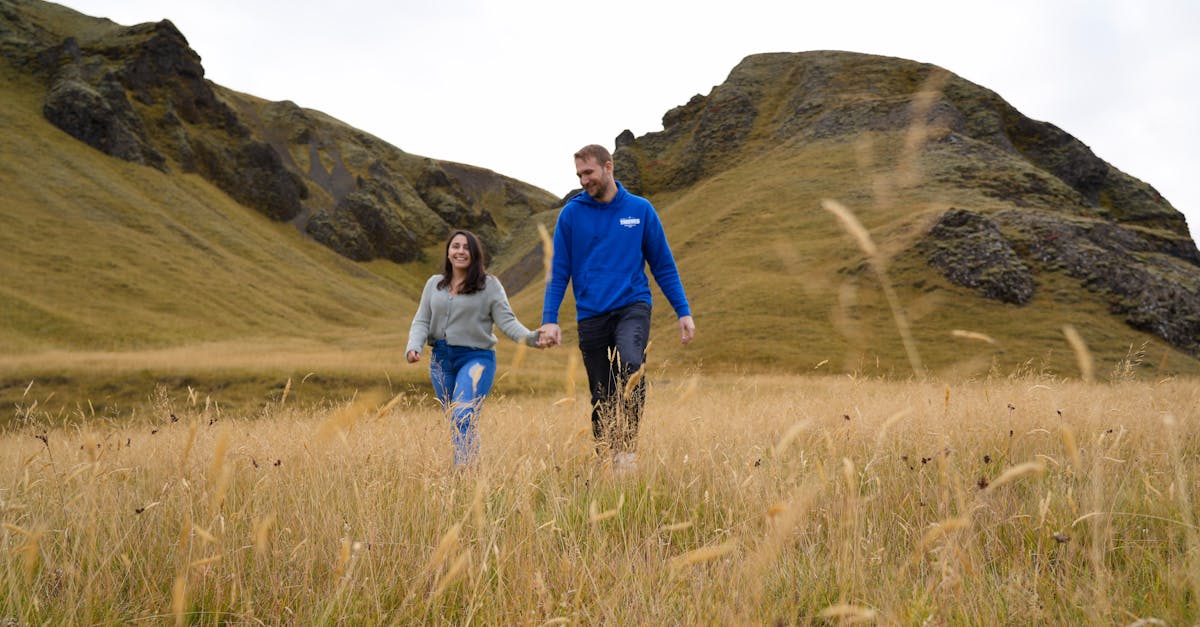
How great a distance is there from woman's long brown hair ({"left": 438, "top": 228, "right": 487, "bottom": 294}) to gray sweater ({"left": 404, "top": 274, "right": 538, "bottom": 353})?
0.05 meters

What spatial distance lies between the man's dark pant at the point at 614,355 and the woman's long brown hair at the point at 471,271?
1.17 meters

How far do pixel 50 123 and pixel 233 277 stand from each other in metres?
40.7

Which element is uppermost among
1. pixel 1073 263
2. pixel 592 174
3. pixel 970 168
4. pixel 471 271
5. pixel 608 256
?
pixel 970 168

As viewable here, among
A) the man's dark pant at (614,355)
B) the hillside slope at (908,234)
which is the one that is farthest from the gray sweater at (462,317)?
the hillside slope at (908,234)

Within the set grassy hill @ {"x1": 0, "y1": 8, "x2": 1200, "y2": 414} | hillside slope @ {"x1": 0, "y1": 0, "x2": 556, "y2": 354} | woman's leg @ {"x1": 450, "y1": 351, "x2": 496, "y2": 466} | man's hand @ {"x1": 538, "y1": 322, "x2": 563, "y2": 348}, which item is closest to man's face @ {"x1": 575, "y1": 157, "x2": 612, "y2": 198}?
man's hand @ {"x1": 538, "y1": 322, "x2": 563, "y2": 348}

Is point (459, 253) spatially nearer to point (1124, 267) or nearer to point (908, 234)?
point (908, 234)

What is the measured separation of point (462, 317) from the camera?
18.7 ft

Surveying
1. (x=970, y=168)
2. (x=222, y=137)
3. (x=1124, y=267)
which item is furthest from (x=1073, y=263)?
(x=222, y=137)

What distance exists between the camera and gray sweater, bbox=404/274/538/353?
223 inches

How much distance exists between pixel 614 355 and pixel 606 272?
0.79 m

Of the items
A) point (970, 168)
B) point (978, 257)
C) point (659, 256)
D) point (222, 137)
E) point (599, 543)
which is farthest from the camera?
point (222, 137)

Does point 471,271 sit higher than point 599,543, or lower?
higher

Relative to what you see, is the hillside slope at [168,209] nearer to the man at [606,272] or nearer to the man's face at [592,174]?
the man at [606,272]

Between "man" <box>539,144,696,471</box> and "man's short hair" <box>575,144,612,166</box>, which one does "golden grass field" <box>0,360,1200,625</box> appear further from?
"man's short hair" <box>575,144,612,166</box>
